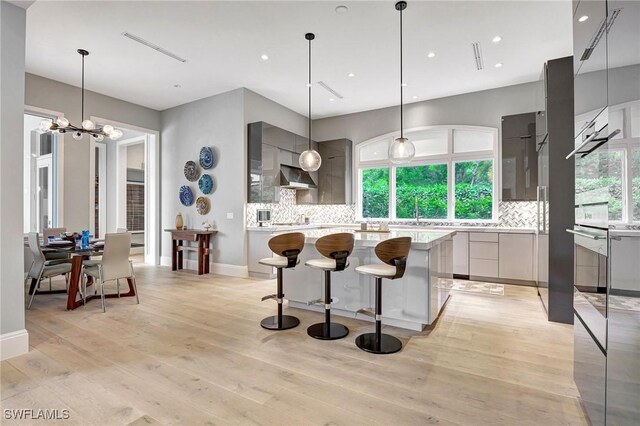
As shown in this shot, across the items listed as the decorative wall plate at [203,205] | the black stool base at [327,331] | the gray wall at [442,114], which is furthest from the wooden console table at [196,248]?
the gray wall at [442,114]

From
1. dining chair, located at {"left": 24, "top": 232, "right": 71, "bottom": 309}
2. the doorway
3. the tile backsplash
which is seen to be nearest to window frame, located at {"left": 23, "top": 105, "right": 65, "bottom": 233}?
dining chair, located at {"left": 24, "top": 232, "right": 71, "bottom": 309}

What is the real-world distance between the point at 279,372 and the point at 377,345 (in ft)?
2.89

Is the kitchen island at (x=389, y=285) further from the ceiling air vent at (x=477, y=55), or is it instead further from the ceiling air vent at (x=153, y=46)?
the ceiling air vent at (x=153, y=46)

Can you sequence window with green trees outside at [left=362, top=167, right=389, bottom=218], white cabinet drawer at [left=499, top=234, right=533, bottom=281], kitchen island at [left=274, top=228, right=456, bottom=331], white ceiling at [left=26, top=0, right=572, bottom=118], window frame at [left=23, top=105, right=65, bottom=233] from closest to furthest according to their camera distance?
kitchen island at [left=274, top=228, right=456, bottom=331] < white ceiling at [left=26, top=0, right=572, bottom=118] < white cabinet drawer at [left=499, top=234, right=533, bottom=281] < window frame at [left=23, top=105, right=65, bottom=233] < window with green trees outside at [left=362, top=167, right=389, bottom=218]

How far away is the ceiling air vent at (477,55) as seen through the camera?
4.29m

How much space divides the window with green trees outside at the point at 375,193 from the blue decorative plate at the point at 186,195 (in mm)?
3799

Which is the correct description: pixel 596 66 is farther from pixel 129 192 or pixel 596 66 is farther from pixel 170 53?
pixel 129 192

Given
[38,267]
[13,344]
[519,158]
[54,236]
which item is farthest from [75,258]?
[519,158]

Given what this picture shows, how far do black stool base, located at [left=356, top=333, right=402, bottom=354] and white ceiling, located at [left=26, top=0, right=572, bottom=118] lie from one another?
3467mm

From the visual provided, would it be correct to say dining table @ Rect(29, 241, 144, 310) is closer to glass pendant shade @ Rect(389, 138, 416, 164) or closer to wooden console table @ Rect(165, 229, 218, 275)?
wooden console table @ Rect(165, 229, 218, 275)

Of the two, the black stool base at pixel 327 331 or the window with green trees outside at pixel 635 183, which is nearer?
the window with green trees outside at pixel 635 183

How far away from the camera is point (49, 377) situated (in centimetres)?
225

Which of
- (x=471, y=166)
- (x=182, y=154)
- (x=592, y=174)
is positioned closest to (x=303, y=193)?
(x=182, y=154)

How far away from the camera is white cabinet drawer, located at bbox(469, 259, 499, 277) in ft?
17.5
